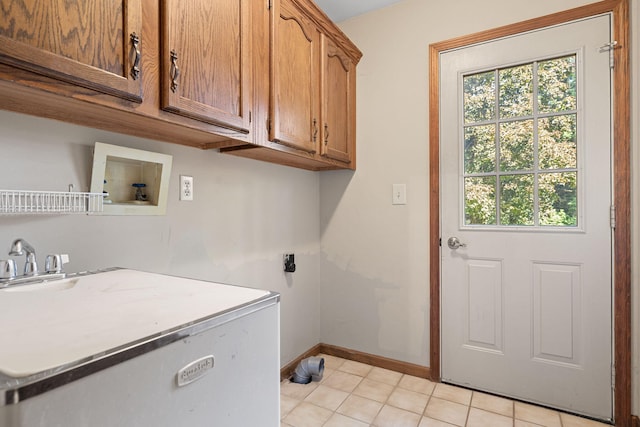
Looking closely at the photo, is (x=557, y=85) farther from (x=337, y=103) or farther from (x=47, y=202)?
(x=47, y=202)

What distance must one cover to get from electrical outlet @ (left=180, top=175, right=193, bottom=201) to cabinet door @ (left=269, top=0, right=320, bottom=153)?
432 mm

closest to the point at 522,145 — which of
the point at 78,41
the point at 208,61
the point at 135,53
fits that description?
the point at 208,61

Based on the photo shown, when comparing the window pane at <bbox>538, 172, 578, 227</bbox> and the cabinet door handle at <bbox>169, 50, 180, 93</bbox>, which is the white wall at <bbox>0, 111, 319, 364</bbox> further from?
the window pane at <bbox>538, 172, 578, 227</bbox>

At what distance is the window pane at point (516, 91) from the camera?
1.91 metres

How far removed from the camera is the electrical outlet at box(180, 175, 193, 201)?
5.04 feet

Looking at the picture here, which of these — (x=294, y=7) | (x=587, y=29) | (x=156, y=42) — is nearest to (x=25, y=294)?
(x=156, y=42)

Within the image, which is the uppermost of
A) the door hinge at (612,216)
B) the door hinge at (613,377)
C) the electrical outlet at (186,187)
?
the electrical outlet at (186,187)

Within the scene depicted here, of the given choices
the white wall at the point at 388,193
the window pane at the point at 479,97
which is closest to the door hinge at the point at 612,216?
the window pane at the point at 479,97

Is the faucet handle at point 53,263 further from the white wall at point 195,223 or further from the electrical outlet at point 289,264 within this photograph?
the electrical outlet at point 289,264

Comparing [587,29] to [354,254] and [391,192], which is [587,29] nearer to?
[391,192]

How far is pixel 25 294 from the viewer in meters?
0.86

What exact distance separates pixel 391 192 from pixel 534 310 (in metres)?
1.08

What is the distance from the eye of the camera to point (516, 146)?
194cm

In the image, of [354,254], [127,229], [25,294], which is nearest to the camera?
[25,294]
